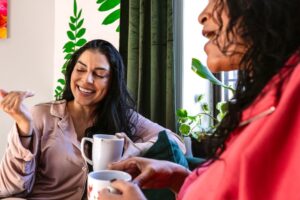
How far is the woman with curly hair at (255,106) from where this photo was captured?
42 centimetres

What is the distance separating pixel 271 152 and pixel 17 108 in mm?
961

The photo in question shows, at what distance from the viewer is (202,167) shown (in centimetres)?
61

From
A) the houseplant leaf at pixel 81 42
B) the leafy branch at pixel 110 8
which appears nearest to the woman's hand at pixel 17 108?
the leafy branch at pixel 110 8

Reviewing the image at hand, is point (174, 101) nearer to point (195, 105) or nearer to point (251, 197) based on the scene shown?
point (195, 105)

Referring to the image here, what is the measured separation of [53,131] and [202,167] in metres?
0.94

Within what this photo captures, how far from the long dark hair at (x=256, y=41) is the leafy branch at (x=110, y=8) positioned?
1857 millimetres

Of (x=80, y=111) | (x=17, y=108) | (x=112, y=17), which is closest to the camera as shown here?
(x=17, y=108)

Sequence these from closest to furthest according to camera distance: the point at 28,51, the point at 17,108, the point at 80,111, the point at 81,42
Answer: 1. the point at 17,108
2. the point at 80,111
3. the point at 81,42
4. the point at 28,51

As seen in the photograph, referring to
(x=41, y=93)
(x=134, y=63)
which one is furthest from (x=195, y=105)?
(x=41, y=93)

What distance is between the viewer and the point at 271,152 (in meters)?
0.43

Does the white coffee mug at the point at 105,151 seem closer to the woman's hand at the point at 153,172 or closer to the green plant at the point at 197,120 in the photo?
the woman's hand at the point at 153,172

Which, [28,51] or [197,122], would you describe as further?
[28,51]

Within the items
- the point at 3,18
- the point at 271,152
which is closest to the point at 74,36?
the point at 3,18

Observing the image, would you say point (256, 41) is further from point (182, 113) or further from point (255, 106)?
point (182, 113)
